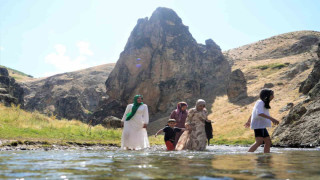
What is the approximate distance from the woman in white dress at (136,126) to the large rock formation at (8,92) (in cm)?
1076

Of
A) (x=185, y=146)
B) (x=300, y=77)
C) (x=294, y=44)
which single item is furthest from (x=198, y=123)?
(x=294, y=44)

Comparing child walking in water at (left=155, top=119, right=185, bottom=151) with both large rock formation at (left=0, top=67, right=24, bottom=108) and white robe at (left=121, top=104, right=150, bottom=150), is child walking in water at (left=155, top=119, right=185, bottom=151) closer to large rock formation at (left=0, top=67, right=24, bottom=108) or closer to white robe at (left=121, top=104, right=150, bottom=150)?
white robe at (left=121, top=104, right=150, bottom=150)

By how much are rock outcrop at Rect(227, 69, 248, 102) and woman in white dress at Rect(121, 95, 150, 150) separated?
128 ft

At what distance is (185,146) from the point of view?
34.9 ft

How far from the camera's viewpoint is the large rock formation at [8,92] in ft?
111

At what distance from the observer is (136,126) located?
40.7 feet

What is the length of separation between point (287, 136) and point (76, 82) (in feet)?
369

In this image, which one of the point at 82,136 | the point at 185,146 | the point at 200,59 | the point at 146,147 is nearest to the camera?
the point at 185,146

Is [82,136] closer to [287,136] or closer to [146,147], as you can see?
Result: [146,147]

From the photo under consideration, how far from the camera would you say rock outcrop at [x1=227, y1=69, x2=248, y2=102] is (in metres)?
50.1

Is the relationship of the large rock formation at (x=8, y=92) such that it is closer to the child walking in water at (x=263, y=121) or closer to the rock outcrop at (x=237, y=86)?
the child walking in water at (x=263, y=121)

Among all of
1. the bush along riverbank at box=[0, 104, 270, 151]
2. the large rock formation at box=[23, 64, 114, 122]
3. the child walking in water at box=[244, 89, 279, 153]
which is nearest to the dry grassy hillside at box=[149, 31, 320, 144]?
the bush along riverbank at box=[0, 104, 270, 151]

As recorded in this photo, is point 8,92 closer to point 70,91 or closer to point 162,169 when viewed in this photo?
point 162,169

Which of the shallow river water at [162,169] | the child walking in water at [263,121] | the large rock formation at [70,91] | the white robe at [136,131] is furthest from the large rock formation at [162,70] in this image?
the shallow river water at [162,169]
